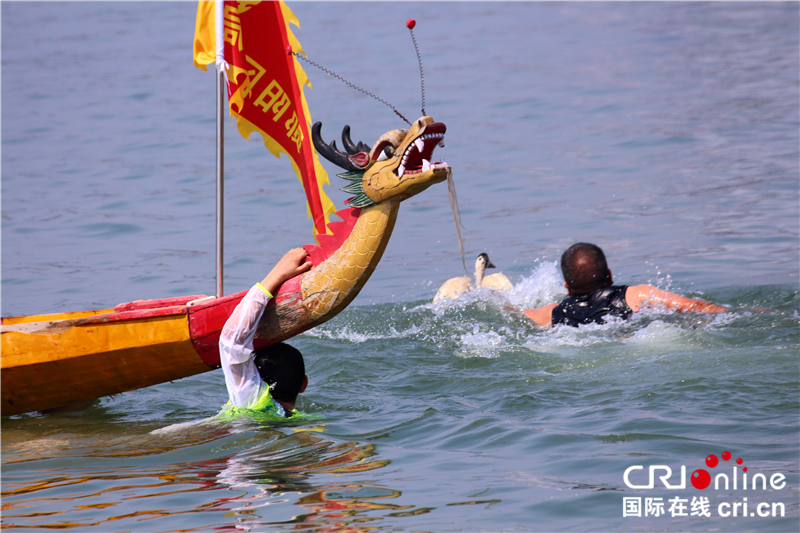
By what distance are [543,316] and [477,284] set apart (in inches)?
47.4

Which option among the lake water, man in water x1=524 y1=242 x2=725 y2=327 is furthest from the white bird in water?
man in water x1=524 y1=242 x2=725 y2=327

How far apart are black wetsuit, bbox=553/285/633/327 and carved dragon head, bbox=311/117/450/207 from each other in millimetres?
2786

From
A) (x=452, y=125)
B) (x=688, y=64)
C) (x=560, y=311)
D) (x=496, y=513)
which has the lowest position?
(x=496, y=513)

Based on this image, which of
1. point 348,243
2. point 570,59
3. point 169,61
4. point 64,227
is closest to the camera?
point 348,243

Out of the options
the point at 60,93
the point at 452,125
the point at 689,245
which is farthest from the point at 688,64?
the point at 60,93

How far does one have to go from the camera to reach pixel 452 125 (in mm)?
16500

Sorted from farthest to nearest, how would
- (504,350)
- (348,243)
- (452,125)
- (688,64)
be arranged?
(688,64), (452,125), (504,350), (348,243)

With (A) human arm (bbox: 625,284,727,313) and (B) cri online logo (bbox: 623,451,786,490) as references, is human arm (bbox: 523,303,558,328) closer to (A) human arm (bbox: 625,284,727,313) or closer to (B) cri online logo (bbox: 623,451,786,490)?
(A) human arm (bbox: 625,284,727,313)

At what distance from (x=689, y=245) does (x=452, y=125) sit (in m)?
7.23

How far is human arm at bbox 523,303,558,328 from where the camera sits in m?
7.40

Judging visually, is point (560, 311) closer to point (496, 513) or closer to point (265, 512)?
point (496, 513)

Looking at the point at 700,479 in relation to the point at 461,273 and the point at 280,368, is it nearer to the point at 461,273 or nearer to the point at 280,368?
the point at 280,368

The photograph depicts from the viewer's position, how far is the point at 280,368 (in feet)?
16.8

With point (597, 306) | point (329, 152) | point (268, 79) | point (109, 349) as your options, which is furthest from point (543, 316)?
point (109, 349)
